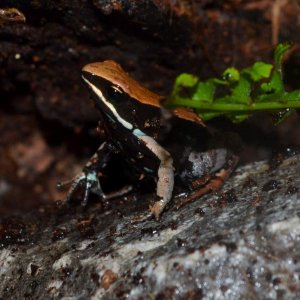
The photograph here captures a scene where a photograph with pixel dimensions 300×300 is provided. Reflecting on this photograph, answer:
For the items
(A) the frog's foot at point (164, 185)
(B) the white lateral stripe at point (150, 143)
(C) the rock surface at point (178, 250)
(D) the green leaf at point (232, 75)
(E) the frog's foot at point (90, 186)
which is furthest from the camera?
(E) the frog's foot at point (90, 186)

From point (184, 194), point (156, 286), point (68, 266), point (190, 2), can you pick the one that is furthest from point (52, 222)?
point (190, 2)

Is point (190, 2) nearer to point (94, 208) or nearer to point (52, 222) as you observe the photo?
point (94, 208)

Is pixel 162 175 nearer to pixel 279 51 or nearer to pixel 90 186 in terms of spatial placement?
pixel 90 186

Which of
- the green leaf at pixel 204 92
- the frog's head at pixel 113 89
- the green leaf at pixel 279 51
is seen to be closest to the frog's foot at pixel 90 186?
the frog's head at pixel 113 89

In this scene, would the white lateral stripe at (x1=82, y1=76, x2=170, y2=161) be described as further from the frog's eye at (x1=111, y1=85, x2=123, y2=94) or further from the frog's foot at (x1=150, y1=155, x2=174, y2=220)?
the frog's eye at (x1=111, y1=85, x2=123, y2=94)

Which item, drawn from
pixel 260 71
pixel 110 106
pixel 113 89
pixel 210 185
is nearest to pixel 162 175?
pixel 210 185

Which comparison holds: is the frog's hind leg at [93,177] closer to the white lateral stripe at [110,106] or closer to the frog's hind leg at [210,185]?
the white lateral stripe at [110,106]

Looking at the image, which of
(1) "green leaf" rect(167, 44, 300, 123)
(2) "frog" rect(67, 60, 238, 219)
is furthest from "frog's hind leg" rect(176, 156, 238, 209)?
(1) "green leaf" rect(167, 44, 300, 123)
